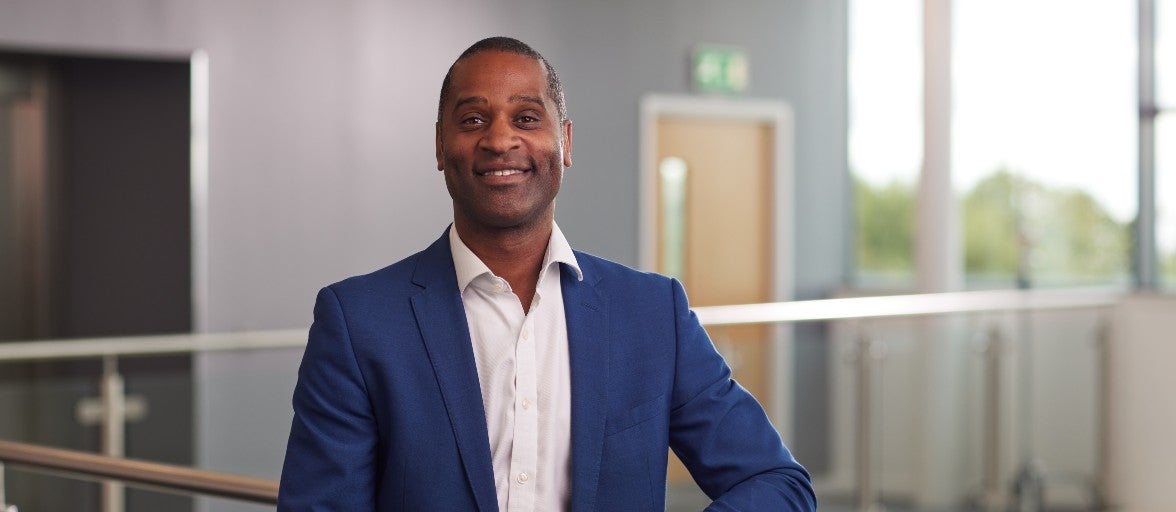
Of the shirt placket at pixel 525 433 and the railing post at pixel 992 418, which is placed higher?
the shirt placket at pixel 525 433

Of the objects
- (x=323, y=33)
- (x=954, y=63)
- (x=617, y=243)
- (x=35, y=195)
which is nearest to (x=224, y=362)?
(x=35, y=195)

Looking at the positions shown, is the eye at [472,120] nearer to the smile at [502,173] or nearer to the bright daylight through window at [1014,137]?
the smile at [502,173]

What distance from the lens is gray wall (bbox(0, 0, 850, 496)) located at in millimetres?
5301

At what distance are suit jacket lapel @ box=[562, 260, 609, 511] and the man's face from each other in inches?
3.5

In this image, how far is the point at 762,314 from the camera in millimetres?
4906

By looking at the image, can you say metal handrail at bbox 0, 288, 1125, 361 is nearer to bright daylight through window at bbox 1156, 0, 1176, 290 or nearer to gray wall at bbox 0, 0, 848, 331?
bright daylight through window at bbox 1156, 0, 1176, 290

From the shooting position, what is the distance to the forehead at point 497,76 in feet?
4.29

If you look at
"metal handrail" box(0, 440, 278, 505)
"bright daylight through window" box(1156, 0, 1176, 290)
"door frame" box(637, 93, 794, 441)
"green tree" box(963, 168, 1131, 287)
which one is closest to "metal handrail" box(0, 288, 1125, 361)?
"green tree" box(963, 168, 1131, 287)

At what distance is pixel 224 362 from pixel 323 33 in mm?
1328

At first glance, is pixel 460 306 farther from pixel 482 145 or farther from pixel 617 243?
pixel 617 243

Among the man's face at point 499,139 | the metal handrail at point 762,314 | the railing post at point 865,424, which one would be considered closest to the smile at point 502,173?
the man's face at point 499,139

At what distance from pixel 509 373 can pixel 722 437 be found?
22cm

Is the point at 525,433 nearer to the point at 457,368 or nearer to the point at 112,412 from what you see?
the point at 457,368

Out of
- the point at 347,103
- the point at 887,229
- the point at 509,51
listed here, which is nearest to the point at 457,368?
the point at 509,51
